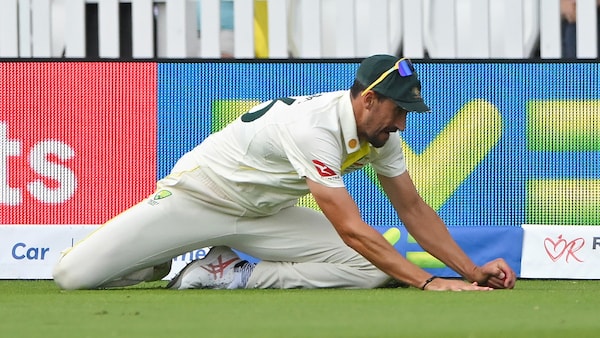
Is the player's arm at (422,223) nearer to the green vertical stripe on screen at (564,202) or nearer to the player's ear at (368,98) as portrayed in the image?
the player's ear at (368,98)

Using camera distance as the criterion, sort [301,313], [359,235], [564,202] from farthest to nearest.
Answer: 1. [564,202]
2. [359,235]
3. [301,313]

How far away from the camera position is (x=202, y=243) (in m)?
6.23

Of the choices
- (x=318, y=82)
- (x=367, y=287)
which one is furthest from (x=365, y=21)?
(x=367, y=287)

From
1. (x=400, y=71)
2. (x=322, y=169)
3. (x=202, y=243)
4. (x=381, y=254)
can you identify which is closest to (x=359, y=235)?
(x=381, y=254)

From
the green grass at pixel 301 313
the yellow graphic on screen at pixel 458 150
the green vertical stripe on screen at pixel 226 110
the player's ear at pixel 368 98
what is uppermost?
the player's ear at pixel 368 98

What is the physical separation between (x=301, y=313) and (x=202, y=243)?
1.73 meters

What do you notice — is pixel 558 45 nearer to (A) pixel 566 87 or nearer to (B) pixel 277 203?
(A) pixel 566 87

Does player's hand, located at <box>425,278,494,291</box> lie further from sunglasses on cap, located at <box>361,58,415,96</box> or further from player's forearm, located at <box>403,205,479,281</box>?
sunglasses on cap, located at <box>361,58,415,96</box>

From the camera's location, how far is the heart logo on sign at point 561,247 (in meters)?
7.77

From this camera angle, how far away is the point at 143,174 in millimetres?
8109

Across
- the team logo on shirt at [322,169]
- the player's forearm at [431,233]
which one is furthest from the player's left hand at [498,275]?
the team logo on shirt at [322,169]

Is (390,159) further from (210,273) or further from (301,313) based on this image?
(301,313)

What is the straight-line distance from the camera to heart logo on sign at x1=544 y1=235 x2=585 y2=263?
7.77m

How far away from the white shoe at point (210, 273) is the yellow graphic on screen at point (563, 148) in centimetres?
241
